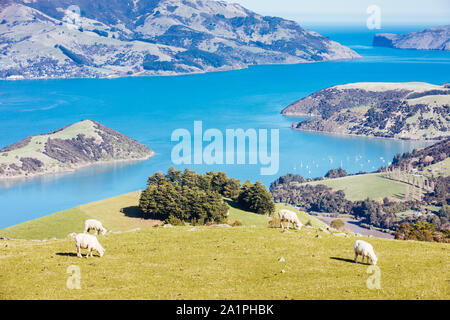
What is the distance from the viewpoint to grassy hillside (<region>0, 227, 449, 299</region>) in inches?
903

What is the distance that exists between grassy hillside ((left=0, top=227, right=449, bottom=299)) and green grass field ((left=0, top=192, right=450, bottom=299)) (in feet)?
0.16

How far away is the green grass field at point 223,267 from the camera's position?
22953 mm

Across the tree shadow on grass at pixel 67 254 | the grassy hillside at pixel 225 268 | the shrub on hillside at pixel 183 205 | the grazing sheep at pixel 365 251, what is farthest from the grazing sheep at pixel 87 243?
the shrub on hillside at pixel 183 205

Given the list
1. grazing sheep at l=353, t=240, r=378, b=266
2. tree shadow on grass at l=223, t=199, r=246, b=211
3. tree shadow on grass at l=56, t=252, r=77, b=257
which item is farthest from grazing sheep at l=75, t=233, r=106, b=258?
tree shadow on grass at l=223, t=199, r=246, b=211

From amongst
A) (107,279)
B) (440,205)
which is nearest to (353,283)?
(107,279)

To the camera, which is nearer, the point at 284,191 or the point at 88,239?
the point at 88,239

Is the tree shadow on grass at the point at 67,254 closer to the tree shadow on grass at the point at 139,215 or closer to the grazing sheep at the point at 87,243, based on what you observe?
the grazing sheep at the point at 87,243

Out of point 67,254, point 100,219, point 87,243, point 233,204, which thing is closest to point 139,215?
point 100,219

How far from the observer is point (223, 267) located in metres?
27.2

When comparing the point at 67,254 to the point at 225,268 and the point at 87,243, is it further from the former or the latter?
the point at 225,268

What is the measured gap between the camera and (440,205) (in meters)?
180

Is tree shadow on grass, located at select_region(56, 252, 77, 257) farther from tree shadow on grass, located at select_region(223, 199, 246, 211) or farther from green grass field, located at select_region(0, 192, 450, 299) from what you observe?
tree shadow on grass, located at select_region(223, 199, 246, 211)
